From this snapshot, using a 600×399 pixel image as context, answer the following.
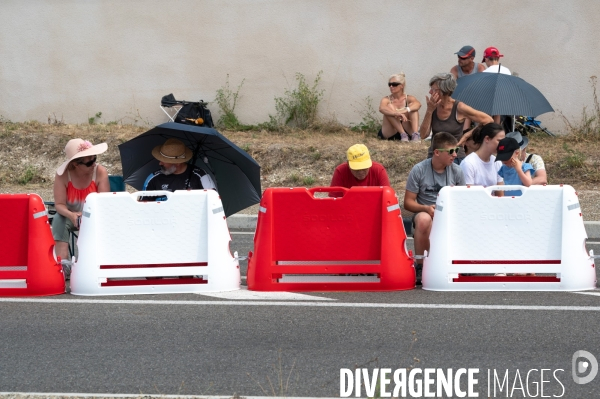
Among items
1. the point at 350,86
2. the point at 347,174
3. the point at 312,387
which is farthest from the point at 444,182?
the point at 350,86

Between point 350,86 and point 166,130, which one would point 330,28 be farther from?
point 166,130

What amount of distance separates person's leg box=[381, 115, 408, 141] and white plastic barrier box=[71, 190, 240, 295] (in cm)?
917

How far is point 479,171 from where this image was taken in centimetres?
950

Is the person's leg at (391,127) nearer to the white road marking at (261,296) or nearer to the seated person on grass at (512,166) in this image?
the seated person on grass at (512,166)

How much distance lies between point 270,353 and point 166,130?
11.1 feet

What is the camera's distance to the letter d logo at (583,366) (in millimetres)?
5844

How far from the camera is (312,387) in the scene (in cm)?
571

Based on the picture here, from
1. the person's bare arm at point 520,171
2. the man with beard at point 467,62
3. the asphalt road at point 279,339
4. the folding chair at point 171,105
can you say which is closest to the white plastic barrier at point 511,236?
the asphalt road at point 279,339

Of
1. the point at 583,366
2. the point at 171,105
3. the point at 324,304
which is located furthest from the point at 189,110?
the point at 583,366

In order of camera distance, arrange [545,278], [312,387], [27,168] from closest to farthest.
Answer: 1. [312,387]
2. [545,278]
3. [27,168]

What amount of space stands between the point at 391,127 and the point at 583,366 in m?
11.6

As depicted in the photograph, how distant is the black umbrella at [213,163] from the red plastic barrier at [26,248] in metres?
1.25

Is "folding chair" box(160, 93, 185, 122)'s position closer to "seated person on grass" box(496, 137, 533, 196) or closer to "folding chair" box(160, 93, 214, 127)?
"folding chair" box(160, 93, 214, 127)

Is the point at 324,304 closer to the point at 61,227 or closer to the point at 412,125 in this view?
the point at 61,227
